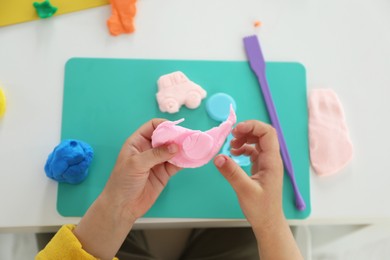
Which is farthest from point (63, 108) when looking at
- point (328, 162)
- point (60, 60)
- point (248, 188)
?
point (328, 162)

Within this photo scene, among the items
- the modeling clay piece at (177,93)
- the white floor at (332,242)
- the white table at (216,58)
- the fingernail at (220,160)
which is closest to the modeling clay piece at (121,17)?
the white table at (216,58)

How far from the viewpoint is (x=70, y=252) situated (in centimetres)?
54

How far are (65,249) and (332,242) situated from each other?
610 millimetres

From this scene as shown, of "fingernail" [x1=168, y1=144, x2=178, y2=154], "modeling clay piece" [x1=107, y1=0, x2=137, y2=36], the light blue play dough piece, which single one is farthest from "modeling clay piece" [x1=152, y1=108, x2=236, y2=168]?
"modeling clay piece" [x1=107, y1=0, x2=137, y2=36]

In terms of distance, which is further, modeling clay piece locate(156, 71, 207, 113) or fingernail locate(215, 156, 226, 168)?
modeling clay piece locate(156, 71, 207, 113)

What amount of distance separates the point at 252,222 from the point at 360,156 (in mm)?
264

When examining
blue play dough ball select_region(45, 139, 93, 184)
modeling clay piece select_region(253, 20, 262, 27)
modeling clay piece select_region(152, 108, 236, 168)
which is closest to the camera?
modeling clay piece select_region(152, 108, 236, 168)

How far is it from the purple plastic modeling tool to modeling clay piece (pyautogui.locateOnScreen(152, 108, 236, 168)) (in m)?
0.22

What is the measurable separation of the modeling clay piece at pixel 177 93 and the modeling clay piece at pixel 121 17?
13 cm

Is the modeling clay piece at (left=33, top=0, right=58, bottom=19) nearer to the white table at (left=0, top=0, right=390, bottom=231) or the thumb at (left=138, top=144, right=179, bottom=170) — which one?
the white table at (left=0, top=0, right=390, bottom=231)

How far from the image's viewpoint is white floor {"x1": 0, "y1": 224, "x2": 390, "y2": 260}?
78 cm

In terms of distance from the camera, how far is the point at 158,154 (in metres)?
0.48

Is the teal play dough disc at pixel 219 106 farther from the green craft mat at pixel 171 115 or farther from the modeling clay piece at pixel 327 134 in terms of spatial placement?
the modeling clay piece at pixel 327 134

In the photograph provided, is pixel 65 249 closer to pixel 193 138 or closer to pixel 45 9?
pixel 193 138
